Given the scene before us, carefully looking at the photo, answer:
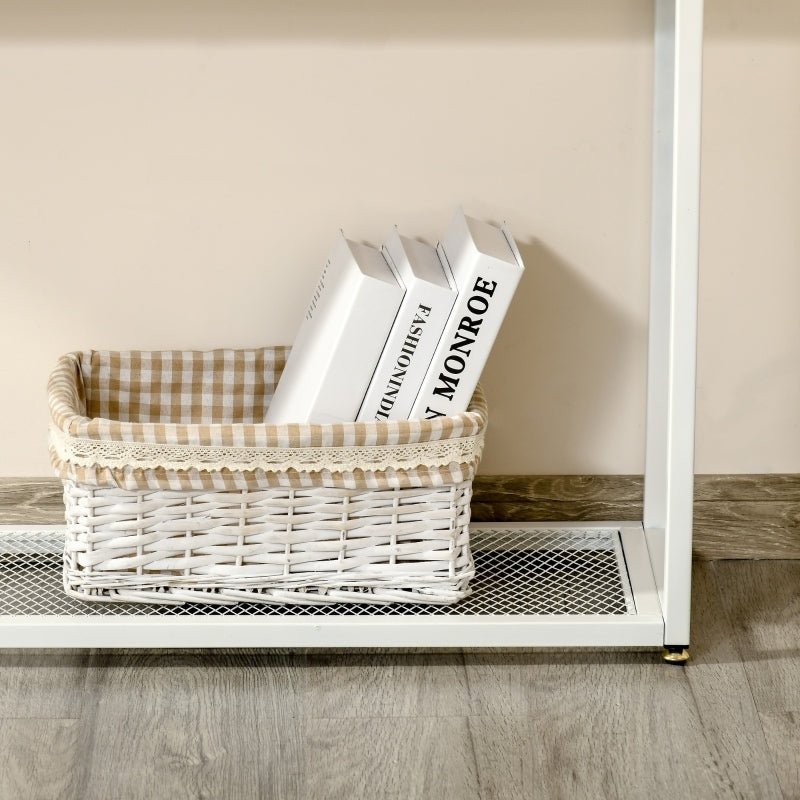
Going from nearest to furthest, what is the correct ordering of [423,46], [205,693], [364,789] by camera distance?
[364,789]
[205,693]
[423,46]

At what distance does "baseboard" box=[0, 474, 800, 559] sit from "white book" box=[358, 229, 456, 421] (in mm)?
266

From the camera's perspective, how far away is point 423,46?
43.6 inches

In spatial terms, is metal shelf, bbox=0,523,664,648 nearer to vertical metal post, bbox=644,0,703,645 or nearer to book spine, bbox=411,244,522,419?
vertical metal post, bbox=644,0,703,645

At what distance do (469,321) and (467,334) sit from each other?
0.5 inches

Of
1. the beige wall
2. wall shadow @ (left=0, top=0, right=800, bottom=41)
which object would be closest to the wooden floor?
the beige wall

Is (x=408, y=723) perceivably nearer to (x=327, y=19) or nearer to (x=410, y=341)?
(x=410, y=341)

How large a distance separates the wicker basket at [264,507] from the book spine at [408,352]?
0.05 meters

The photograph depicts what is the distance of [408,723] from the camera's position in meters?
0.96

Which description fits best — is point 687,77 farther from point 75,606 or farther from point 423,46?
point 75,606

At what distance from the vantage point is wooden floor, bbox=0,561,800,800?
89 centimetres

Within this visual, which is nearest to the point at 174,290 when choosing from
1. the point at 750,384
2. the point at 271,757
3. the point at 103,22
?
the point at 103,22

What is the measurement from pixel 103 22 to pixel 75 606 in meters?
0.58

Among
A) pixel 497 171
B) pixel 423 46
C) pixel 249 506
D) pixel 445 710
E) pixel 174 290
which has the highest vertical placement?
pixel 423 46

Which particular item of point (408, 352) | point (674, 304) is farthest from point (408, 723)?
point (674, 304)
